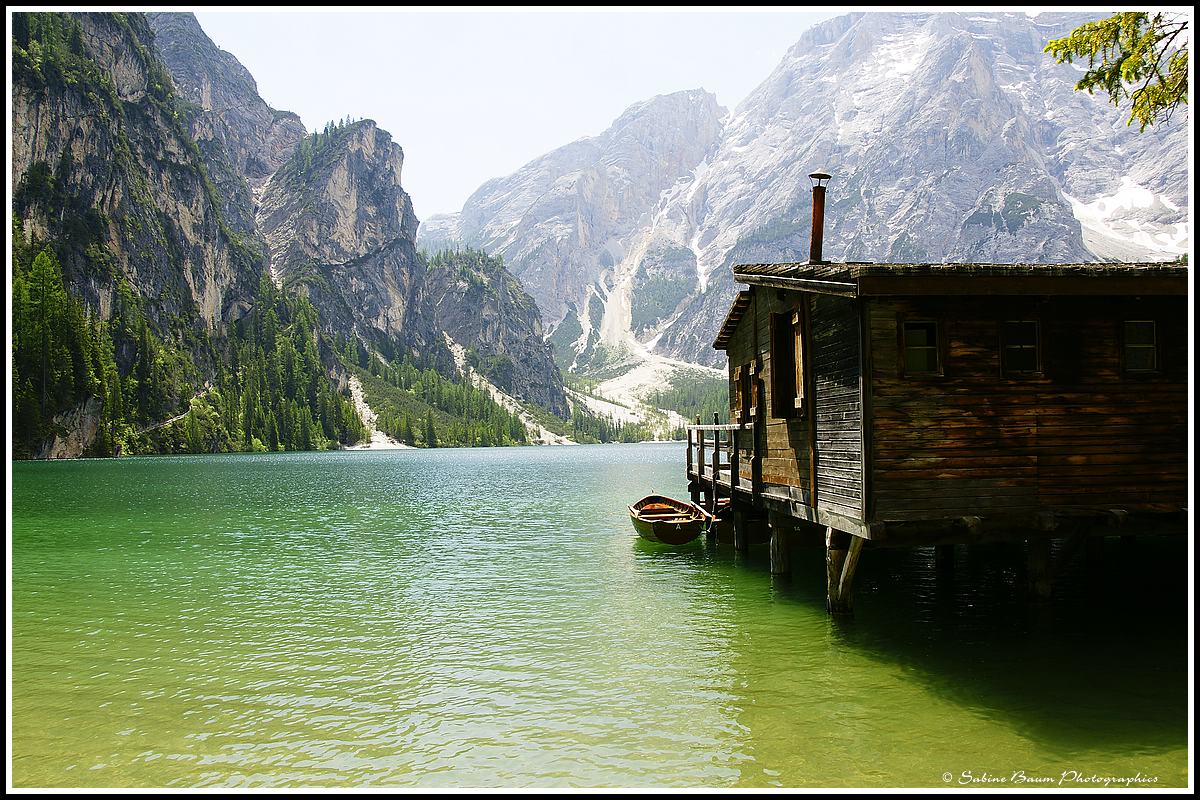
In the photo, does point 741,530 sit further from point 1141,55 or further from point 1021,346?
point 1141,55

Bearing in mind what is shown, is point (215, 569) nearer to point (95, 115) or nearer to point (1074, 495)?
point (1074, 495)

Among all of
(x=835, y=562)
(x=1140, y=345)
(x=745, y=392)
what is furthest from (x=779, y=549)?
(x=1140, y=345)

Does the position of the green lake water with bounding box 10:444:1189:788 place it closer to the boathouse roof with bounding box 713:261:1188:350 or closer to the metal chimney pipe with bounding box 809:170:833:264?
the boathouse roof with bounding box 713:261:1188:350

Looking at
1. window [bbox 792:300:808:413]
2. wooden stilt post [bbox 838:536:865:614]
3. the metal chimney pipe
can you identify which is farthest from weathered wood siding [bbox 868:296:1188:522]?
the metal chimney pipe

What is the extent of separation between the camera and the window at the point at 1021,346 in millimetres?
18266

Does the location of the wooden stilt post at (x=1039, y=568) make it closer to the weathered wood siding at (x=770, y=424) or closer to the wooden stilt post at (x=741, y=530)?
the weathered wood siding at (x=770, y=424)

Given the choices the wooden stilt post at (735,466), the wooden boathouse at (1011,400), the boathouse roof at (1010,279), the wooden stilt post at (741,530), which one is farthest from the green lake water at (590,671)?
the boathouse roof at (1010,279)

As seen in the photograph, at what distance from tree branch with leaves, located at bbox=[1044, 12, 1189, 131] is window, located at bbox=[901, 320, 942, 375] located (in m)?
5.29

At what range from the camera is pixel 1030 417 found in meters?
18.2

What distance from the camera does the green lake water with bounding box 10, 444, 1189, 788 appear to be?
40.5 ft

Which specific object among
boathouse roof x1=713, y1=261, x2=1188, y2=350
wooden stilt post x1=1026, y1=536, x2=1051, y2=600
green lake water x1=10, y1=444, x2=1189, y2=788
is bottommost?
green lake water x1=10, y1=444, x2=1189, y2=788

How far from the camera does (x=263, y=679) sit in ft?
55.2

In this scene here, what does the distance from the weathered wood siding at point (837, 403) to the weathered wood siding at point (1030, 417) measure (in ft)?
1.89

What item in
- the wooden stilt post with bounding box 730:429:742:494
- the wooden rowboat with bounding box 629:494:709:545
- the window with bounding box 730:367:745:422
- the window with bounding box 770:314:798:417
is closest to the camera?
the window with bounding box 770:314:798:417
